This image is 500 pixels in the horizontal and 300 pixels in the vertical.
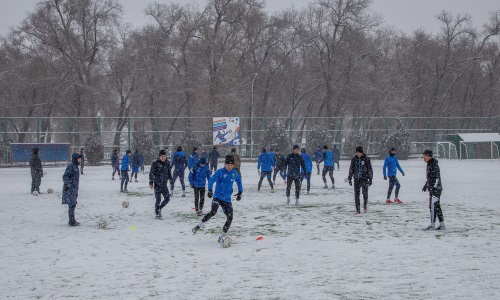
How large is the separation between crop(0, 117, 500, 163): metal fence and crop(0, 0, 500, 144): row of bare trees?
0.78 m

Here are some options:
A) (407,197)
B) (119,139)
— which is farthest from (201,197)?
(119,139)

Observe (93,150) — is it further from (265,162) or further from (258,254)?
(258,254)

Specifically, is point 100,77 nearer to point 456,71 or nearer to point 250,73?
point 250,73

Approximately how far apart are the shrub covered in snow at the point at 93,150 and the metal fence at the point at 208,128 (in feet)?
10.9

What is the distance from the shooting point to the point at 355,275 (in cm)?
826

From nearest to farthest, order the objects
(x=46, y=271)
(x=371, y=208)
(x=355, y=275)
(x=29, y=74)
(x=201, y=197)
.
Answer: (x=355, y=275) < (x=46, y=271) < (x=201, y=197) < (x=371, y=208) < (x=29, y=74)

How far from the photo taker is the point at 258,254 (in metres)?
9.88

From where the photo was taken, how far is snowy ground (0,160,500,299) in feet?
24.8

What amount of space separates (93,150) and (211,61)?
53.9 ft

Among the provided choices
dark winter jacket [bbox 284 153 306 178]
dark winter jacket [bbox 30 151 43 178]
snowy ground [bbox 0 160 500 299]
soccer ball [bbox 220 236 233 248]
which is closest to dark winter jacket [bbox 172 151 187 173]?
snowy ground [bbox 0 160 500 299]

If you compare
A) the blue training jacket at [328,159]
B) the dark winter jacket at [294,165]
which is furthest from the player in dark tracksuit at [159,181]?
the blue training jacket at [328,159]

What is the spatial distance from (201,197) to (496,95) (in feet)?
201

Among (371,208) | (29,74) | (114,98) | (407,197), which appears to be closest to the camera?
(371,208)

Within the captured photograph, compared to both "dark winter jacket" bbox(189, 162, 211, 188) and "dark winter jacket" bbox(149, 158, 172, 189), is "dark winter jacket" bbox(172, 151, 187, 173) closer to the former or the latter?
"dark winter jacket" bbox(189, 162, 211, 188)
